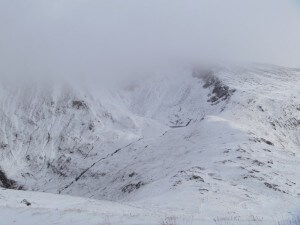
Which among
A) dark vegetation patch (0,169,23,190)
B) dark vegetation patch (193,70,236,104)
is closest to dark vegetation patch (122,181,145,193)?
dark vegetation patch (0,169,23,190)

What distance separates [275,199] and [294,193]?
352cm

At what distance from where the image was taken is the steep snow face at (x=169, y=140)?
46.8 metres

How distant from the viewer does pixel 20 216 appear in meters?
15.2

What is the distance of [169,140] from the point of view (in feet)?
244

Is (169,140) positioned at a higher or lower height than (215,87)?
lower

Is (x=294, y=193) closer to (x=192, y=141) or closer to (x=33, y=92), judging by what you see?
(x=192, y=141)

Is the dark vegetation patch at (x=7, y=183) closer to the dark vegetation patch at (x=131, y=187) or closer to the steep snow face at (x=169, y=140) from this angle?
the steep snow face at (x=169, y=140)

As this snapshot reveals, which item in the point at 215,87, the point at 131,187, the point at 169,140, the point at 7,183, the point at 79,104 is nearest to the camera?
the point at 131,187

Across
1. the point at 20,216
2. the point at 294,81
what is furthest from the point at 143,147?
the point at 20,216

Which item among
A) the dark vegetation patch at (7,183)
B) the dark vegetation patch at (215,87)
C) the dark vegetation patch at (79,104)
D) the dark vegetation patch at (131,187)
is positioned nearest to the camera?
the dark vegetation patch at (131,187)

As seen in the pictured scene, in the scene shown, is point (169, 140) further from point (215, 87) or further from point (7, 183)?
point (215, 87)

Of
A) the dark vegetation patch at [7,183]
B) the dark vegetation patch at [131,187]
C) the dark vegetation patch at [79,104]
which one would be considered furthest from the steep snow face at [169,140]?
the dark vegetation patch at [7,183]

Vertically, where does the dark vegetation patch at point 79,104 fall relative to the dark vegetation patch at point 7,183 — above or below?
above

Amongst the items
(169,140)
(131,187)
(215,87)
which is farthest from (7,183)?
(215,87)
